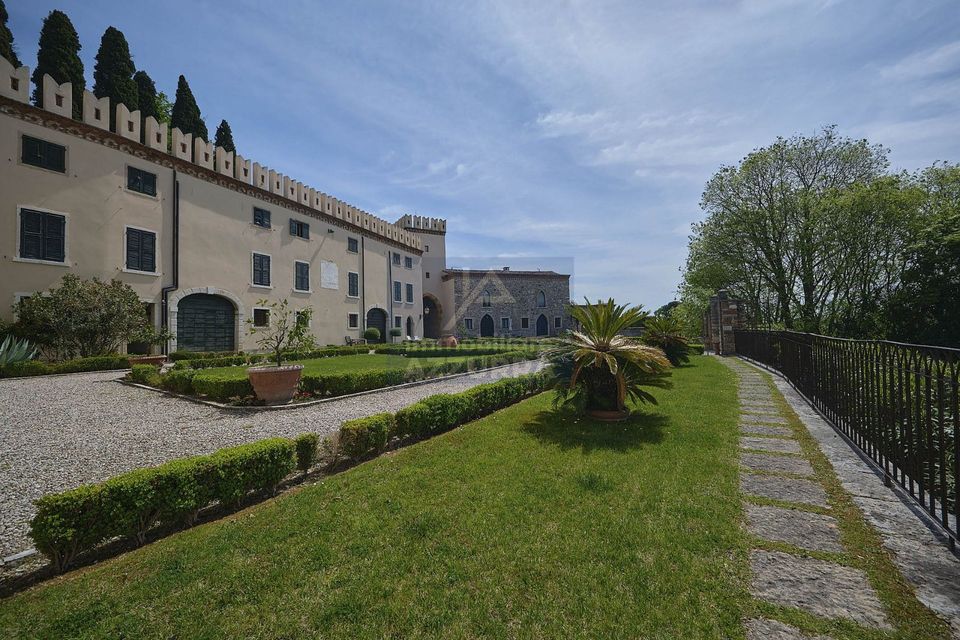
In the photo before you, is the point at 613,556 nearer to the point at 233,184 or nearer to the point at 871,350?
the point at 871,350

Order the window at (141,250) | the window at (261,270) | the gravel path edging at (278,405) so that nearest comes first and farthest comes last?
the gravel path edging at (278,405)
the window at (141,250)
the window at (261,270)

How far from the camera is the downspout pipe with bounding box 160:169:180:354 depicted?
53.0ft

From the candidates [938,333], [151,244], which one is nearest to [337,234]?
[151,244]

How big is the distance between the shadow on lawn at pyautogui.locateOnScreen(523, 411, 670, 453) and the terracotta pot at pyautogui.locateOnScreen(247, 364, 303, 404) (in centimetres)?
526

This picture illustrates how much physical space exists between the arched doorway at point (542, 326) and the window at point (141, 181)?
3328 cm

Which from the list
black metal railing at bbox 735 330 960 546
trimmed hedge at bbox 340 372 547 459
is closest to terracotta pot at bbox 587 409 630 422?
trimmed hedge at bbox 340 372 547 459

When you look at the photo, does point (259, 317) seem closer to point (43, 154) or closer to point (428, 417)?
point (43, 154)

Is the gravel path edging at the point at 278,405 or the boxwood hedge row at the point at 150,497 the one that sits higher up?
the boxwood hedge row at the point at 150,497

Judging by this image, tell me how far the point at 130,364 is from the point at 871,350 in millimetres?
18645

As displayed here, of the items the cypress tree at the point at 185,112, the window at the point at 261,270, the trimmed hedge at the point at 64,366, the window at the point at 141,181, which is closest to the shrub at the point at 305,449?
the trimmed hedge at the point at 64,366

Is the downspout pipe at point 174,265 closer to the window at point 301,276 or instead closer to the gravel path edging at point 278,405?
the window at point 301,276

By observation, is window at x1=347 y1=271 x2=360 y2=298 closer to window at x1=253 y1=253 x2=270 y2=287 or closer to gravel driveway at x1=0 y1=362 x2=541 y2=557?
window at x1=253 y1=253 x2=270 y2=287

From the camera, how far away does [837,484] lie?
375 centimetres

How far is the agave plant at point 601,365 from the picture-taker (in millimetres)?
6176
